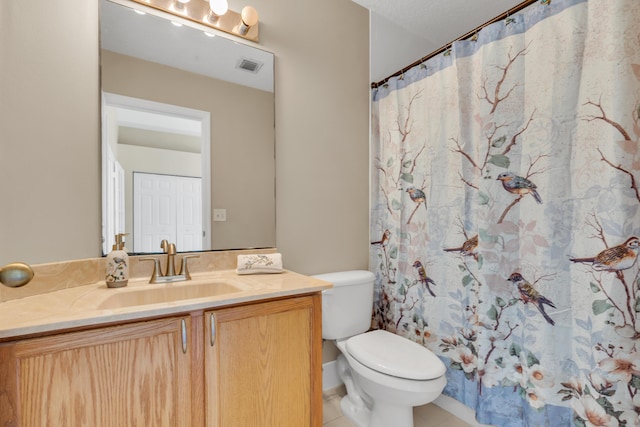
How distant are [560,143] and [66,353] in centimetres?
182

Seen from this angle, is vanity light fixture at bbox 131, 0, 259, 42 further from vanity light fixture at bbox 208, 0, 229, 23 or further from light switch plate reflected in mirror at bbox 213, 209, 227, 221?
light switch plate reflected in mirror at bbox 213, 209, 227, 221

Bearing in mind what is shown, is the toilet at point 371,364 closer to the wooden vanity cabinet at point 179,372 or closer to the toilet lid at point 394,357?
the toilet lid at point 394,357

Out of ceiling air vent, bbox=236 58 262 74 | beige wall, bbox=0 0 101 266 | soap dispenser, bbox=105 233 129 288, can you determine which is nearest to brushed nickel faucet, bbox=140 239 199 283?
soap dispenser, bbox=105 233 129 288

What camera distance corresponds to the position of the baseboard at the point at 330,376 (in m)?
1.86

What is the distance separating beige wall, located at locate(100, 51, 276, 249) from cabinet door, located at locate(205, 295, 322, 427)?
557 mm

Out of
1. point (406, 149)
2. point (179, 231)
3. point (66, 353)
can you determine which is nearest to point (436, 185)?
point (406, 149)

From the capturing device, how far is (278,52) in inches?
65.0

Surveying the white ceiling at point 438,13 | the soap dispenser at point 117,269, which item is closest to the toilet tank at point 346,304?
the soap dispenser at point 117,269

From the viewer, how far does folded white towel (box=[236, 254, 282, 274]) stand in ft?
4.65

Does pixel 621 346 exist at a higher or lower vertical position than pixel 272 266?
lower

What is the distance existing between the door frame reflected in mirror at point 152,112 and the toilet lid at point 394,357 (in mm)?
926

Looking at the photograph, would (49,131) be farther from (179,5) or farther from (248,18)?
(248,18)

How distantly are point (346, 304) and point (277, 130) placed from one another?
3.52 feet

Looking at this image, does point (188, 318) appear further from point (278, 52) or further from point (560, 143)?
point (560, 143)
